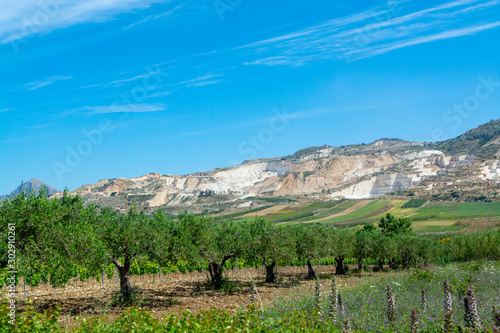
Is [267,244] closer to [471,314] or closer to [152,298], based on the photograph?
[152,298]

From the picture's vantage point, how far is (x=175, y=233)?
81.5 feet

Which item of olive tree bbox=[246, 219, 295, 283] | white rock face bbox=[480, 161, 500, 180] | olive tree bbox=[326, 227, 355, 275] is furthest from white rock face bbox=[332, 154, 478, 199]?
olive tree bbox=[246, 219, 295, 283]

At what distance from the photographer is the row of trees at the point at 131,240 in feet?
47.0

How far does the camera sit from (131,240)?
2041 centimetres

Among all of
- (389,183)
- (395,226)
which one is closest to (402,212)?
(395,226)

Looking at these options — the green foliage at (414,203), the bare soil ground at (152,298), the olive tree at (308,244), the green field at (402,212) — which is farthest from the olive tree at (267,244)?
the green foliage at (414,203)

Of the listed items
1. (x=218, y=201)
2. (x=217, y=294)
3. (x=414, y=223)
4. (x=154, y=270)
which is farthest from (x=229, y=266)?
(x=218, y=201)

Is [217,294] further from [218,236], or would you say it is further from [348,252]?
[348,252]

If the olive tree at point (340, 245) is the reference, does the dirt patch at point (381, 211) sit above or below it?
above

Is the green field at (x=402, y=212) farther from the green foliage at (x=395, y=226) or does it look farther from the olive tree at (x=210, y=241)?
the olive tree at (x=210, y=241)

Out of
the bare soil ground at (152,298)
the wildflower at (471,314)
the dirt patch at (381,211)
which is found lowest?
the bare soil ground at (152,298)

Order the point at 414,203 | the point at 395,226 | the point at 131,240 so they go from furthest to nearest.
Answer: the point at 414,203 < the point at 395,226 < the point at 131,240

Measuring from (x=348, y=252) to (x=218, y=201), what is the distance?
146 m

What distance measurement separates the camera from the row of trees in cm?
1434
